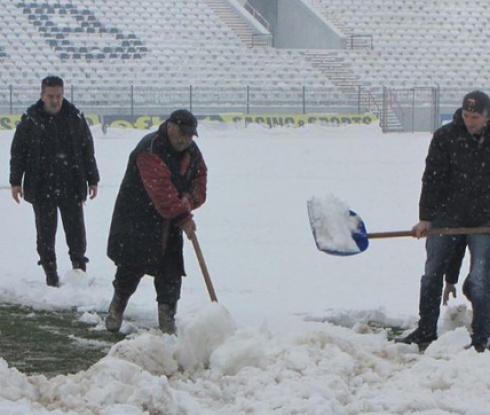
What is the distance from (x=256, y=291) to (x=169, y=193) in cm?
275

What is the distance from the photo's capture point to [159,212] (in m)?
7.46

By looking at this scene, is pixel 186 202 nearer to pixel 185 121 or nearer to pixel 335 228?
pixel 185 121

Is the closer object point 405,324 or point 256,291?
point 405,324

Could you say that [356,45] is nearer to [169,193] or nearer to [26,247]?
[26,247]

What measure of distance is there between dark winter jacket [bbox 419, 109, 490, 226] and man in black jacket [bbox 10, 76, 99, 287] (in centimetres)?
342

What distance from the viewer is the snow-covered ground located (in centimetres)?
543

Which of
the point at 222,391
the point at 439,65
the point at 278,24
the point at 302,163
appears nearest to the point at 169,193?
the point at 222,391

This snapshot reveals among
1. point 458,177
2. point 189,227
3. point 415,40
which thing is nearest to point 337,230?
point 458,177

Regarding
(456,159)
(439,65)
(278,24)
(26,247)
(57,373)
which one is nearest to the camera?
(57,373)

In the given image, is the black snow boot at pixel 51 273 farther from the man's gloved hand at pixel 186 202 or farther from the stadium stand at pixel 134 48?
the stadium stand at pixel 134 48

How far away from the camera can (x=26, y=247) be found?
41.3ft

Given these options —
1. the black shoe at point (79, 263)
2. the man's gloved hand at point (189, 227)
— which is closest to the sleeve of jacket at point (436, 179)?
the man's gloved hand at point (189, 227)

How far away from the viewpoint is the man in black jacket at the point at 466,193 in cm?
692

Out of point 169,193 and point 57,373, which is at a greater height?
point 169,193
